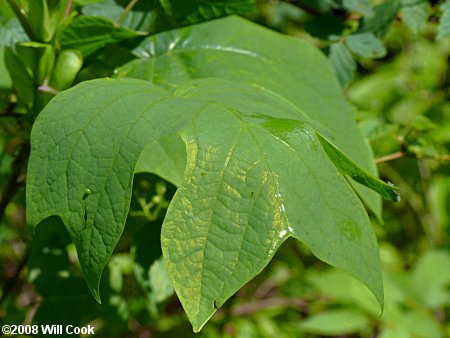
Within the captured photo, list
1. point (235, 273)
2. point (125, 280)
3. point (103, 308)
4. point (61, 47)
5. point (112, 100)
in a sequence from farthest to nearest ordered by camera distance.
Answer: point (125, 280), point (103, 308), point (61, 47), point (112, 100), point (235, 273)

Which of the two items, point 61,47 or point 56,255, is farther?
point 56,255

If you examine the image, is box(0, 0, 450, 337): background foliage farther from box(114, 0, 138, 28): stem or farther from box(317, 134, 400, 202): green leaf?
box(317, 134, 400, 202): green leaf

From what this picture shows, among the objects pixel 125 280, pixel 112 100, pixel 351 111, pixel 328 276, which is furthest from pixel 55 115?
pixel 328 276

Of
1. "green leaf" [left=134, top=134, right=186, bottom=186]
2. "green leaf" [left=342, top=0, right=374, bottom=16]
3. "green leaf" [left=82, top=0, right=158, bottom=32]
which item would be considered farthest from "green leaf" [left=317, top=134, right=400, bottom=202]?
"green leaf" [left=342, top=0, right=374, bottom=16]

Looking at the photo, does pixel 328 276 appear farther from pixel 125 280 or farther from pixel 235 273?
pixel 235 273

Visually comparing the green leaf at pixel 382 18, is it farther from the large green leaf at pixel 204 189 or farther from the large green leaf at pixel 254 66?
the large green leaf at pixel 204 189

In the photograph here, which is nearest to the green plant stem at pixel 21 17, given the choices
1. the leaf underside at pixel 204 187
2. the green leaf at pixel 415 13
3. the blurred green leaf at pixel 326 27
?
the leaf underside at pixel 204 187
